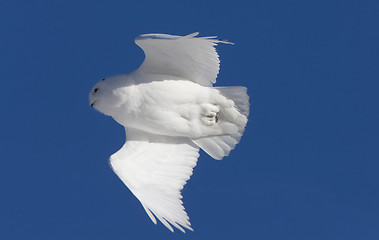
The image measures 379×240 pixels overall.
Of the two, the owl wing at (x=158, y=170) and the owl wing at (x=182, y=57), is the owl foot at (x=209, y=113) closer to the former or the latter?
the owl wing at (x=182, y=57)

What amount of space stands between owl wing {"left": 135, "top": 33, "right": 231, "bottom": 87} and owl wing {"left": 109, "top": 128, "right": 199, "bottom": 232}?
848mm

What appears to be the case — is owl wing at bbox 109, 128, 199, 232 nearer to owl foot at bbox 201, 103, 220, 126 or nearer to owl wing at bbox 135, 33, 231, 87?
owl foot at bbox 201, 103, 220, 126

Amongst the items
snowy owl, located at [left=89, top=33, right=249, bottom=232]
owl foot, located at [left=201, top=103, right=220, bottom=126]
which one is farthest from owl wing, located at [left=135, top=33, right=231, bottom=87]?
owl foot, located at [left=201, top=103, right=220, bottom=126]

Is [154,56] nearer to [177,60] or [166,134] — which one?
[177,60]

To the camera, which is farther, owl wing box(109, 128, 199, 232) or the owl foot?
the owl foot

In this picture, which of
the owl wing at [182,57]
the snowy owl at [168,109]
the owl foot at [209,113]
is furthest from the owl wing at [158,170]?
the owl wing at [182,57]

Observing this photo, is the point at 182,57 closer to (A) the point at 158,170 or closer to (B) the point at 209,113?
(B) the point at 209,113

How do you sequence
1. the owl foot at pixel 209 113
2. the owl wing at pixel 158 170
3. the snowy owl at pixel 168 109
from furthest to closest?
the owl foot at pixel 209 113 → the snowy owl at pixel 168 109 → the owl wing at pixel 158 170

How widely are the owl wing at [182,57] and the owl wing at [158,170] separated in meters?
0.85

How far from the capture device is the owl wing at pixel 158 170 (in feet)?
30.2

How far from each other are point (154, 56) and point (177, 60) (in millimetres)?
287

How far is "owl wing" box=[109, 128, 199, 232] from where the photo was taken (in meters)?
9.20

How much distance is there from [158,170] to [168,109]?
77 centimetres

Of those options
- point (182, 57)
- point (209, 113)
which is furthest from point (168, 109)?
point (182, 57)
